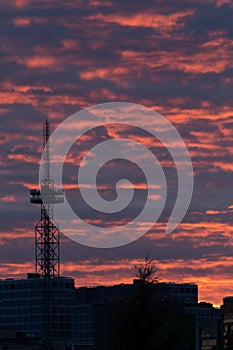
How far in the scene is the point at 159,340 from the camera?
66.9 metres

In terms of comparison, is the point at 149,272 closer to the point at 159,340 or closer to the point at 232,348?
the point at 159,340

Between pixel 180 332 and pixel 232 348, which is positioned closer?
pixel 180 332

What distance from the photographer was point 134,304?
224 feet

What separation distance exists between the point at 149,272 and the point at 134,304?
9.79ft

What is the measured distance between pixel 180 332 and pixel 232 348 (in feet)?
186

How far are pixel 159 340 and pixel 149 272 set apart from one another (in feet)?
16.3

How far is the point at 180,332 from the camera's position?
6912cm

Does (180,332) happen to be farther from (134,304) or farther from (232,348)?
(232,348)

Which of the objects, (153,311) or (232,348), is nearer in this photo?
(153,311)

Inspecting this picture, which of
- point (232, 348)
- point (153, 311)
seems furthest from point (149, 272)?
point (232, 348)

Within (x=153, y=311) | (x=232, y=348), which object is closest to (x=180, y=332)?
(x=153, y=311)

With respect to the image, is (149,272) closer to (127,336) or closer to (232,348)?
(127,336)

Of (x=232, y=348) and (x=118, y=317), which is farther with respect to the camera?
(x=232, y=348)

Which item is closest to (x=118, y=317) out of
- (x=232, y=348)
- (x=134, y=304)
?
(x=134, y=304)
